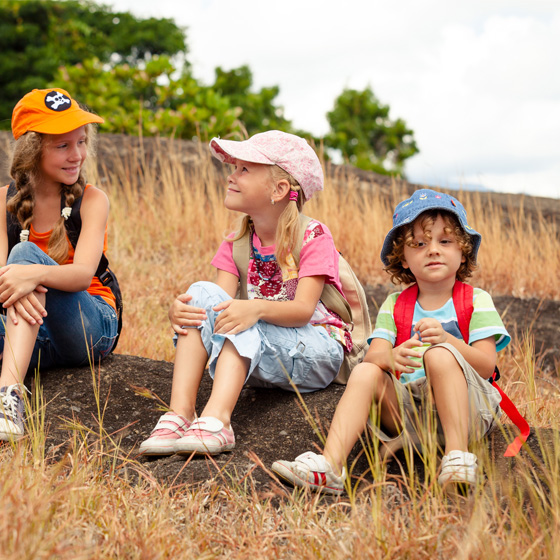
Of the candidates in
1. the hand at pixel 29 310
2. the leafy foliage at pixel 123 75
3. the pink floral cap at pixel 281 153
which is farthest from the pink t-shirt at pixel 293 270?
the leafy foliage at pixel 123 75

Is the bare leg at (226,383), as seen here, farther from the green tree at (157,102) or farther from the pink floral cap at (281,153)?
the green tree at (157,102)

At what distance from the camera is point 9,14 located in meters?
16.5

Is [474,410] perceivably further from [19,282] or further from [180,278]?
[180,278]

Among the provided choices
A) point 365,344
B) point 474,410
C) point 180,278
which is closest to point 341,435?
point 474,410

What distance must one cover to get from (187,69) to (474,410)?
16373 mm

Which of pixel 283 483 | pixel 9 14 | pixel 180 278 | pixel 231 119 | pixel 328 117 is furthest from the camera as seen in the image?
pixel 328 117

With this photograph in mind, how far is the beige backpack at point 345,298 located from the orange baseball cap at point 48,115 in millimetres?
800

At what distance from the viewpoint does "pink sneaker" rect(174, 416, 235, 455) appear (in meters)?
2.24

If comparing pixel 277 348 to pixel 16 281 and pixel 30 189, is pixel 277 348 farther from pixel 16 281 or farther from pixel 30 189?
pixel 30 189

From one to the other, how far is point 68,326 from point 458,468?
163 centimetres

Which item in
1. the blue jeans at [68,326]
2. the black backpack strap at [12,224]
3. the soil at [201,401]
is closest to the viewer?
the soil at [201,401]

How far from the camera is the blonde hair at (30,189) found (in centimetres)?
278

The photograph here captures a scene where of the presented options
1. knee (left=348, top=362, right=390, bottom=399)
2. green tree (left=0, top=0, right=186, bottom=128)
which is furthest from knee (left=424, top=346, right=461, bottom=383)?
green tree (left=0, top=0, right=186, bottom=128)

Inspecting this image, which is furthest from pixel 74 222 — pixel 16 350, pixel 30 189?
pixel 16 350
